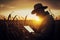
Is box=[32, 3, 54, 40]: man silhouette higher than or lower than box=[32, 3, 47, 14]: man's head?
lower

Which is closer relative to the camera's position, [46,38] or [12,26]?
[46,38]

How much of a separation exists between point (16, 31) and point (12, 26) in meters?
0.33

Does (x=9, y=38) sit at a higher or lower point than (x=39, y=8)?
lower

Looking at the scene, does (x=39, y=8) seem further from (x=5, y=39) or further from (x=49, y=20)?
(x=5, y=39)

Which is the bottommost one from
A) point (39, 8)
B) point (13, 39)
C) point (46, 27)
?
point (13, 39)

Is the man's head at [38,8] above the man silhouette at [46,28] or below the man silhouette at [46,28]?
above

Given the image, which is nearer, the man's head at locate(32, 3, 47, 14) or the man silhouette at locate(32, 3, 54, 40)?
the man silhouette at locate(32, 3, 54, 40)

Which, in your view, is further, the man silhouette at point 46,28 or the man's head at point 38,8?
the man's head at point 38,8

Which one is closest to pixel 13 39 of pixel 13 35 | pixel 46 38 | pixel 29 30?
pixel 13 35

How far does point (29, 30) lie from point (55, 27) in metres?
0.91

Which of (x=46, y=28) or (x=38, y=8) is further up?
(x=38, y=8)

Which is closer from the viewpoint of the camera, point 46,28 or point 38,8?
point 46,28

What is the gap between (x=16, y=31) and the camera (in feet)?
25.7

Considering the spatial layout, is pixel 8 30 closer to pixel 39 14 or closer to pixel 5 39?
pixel 5 39
